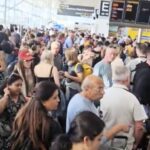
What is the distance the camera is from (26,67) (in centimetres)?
593

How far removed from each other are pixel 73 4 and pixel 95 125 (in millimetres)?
33999

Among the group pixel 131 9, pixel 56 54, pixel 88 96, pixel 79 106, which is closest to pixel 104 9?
pixel 131 9

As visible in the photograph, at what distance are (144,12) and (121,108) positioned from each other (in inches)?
474

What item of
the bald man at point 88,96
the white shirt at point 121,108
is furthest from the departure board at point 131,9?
the bald man at point 88,96

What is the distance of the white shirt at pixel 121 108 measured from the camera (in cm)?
423

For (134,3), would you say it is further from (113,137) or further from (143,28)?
(113,137)

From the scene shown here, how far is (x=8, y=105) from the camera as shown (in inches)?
158

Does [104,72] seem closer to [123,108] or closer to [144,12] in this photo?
[123,108]

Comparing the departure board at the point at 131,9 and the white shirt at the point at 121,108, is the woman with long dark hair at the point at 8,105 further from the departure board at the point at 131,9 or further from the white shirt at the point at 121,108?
the departure board at the point at 131,9

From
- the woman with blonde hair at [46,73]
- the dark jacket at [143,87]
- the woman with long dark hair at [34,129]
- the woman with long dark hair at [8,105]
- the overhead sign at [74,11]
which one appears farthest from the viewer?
the overhead sign at [74,11]

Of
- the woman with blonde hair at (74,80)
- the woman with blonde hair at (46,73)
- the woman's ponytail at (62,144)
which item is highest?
the woman's ponytail at (62,144)

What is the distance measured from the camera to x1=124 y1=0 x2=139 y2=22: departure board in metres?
15.8

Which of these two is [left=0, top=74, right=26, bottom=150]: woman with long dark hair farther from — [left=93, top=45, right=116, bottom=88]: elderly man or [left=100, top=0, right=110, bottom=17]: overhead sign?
[left=100, top=0, right=110, bottom=17]: overhead sign

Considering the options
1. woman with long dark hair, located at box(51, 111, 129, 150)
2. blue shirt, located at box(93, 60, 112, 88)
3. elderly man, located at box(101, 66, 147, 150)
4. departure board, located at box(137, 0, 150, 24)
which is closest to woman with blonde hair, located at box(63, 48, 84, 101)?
blue shirt, located at box(93, 60, 112, 88)
